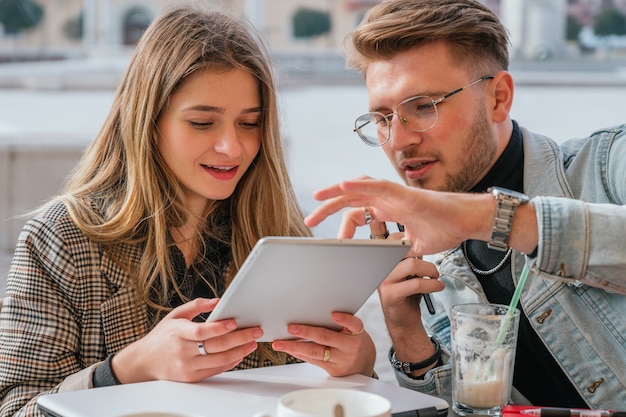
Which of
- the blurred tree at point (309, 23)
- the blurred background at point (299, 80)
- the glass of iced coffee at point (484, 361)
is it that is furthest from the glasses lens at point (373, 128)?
the blurred tree at point (309, 23)

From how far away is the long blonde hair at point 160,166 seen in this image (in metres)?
1.76

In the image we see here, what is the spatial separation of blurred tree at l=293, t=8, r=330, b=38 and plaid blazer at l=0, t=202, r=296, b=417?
38.9m

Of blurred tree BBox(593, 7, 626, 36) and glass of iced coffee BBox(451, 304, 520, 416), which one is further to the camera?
blurred tree BBox(593, 7, 626, 36)

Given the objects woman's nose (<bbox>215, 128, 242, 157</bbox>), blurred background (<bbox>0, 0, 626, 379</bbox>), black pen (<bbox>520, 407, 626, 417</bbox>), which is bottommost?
blurred background (<bbox>0, 0, 626, 379</bbox>)

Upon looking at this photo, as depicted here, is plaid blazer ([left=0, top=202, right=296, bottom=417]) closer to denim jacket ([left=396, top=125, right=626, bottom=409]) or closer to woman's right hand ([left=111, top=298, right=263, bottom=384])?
woman's right hand ([left=111, top=298, right=263, bottom=384])

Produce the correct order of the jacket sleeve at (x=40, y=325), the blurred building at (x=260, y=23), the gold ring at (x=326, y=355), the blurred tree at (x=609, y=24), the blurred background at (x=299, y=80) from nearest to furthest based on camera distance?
the gold ring at (x=326, y=355), the jacket sleeve at (x=40, y=325), the blurred background at (x=299, y=80), the blurred building at (x=260, y=23), the blurred tree at (x=609, y=24)

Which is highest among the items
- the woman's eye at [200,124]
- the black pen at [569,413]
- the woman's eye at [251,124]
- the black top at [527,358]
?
the woman's eye at [200,124]

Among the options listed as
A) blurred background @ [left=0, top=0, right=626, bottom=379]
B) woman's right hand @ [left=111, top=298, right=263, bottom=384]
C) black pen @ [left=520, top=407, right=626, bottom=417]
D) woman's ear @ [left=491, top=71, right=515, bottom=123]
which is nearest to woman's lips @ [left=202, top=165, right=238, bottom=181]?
blurred background @ [left=0, top=0, right=626, bottom=379]

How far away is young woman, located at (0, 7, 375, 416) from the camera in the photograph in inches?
60.6

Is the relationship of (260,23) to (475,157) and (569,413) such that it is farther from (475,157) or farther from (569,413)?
(569,413)

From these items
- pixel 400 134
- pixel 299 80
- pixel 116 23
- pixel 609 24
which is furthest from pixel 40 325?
pixel 116 23

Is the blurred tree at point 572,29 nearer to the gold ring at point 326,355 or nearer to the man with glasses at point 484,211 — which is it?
the man with glasses at point 484,211

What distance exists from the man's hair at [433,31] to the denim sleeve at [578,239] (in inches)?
23.6

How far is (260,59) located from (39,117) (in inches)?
586
